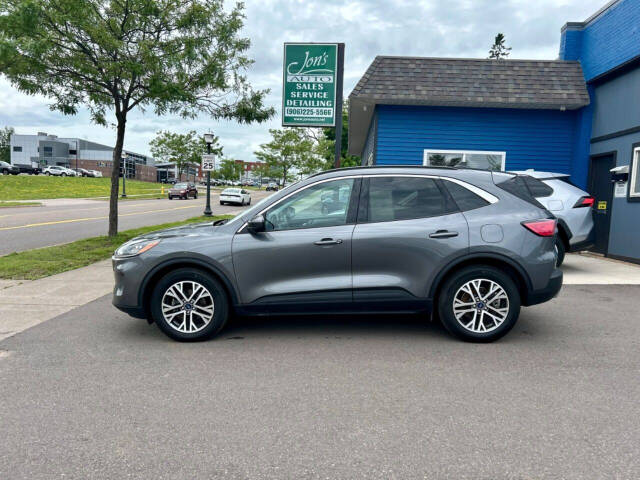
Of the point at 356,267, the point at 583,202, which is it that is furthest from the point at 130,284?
the point at 583,202

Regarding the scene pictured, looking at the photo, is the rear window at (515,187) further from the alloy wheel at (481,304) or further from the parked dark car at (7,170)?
the parked dark car at (7,170)

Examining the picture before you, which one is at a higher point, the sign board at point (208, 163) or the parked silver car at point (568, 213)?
the sign board at point (208, 163)

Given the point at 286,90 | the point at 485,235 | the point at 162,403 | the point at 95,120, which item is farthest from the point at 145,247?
the point at 95,120

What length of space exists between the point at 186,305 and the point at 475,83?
10.1 metres

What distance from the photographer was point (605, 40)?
11.3m

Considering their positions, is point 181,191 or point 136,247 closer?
point 136,247

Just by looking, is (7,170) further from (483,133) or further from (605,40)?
(605,40)

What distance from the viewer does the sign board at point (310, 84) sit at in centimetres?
1067

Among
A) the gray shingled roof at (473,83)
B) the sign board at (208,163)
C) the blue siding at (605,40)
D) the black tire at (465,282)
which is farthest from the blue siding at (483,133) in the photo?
the sign board at (208,163)

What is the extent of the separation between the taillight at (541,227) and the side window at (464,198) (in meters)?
0.45

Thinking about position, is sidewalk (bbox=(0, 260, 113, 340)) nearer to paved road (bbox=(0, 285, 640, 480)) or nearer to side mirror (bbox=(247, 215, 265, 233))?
paved road (bbox=(0, 285, 640, 480))

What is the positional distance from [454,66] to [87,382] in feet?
37.6

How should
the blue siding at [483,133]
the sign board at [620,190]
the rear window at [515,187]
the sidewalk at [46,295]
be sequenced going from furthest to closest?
the blue siding at [483,133]
the sign board at [620,190]
the sidewalk at [46,295]
the rear window at [515,187]

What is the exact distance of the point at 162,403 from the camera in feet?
11.5
